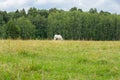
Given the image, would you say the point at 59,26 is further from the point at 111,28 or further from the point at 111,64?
the point at 111,64

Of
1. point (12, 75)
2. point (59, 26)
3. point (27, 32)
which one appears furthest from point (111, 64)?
point (59, 26)

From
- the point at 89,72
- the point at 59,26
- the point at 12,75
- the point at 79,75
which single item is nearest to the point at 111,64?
the point at 89,72

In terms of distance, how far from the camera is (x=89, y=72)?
8820 mm

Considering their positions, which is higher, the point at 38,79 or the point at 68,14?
the point at 68,14

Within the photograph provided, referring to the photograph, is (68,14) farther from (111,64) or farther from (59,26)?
(111,64)

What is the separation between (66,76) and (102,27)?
331ft

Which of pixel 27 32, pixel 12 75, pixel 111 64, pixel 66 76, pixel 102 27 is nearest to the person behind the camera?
pixel 12 75

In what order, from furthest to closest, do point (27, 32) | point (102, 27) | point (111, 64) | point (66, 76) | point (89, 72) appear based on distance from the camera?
point (102, 27), point (27, 32), point (111, 64), point (89, 72), point (66, 76)

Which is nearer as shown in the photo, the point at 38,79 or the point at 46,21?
the point at 38,79

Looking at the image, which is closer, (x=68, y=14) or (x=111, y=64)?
(x=111, y=64)

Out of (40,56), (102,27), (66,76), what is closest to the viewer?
(66,76)

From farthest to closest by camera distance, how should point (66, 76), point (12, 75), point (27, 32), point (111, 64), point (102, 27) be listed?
point (102, 27)
point (27, 32)
point (111, 64)
point (66, 76)
point (12, 75)

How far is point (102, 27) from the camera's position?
107562 millimetres

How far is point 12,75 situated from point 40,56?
486 cm
